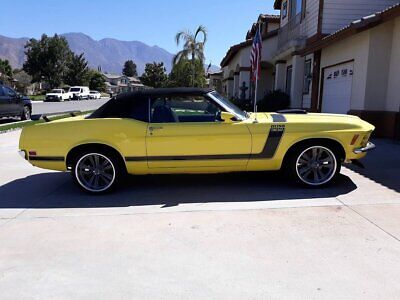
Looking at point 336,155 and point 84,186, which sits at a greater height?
point 336,155

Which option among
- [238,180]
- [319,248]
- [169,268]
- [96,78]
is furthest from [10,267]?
[96,78]

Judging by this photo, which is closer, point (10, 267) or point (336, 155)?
point (10, 267)

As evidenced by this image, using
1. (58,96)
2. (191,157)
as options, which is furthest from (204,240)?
(58,96)

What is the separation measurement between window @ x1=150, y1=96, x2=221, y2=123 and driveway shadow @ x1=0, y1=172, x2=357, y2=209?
1.01 m

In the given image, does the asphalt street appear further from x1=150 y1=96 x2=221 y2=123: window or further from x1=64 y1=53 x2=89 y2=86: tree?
x1=64 y1=53 x2=89 y2=86: tree

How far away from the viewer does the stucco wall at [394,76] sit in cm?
1045

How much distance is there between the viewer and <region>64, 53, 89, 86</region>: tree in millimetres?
76338

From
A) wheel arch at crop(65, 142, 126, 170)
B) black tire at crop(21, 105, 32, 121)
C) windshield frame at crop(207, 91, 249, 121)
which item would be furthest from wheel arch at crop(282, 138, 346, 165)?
black tire at crop(21, 105, 32, 121)

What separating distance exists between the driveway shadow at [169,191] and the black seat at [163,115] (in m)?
1.00

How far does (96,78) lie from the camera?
8844 cm

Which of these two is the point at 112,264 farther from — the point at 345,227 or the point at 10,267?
the point at 345,227

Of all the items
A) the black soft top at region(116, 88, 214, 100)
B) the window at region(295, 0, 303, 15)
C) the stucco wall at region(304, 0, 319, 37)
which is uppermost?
the window at region(295, 0, 303, 15)

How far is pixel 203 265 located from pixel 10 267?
65.0 inches

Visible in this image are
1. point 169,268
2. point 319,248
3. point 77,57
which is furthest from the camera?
point 77,57
